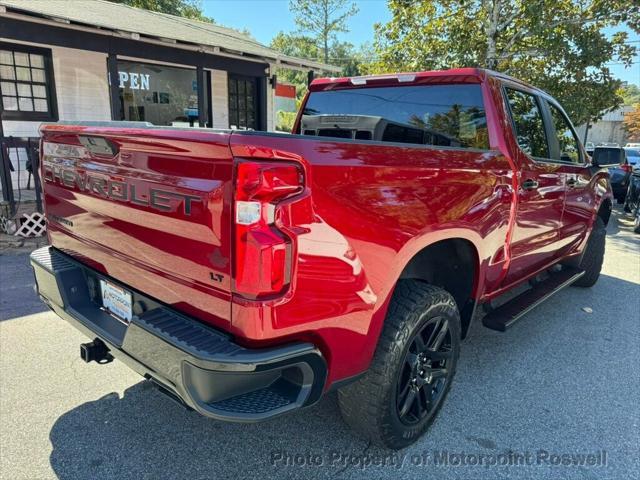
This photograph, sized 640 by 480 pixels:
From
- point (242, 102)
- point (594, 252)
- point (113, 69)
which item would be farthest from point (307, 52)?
point (594, 252)

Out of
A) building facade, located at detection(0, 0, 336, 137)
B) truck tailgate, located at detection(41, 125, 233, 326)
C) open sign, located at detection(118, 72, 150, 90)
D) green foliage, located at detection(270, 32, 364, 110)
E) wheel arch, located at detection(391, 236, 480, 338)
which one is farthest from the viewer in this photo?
green foliage, located at detection(270, 32, 364, 110)

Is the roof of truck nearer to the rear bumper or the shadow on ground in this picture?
the rear bumper

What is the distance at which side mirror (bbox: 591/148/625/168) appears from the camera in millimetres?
4461

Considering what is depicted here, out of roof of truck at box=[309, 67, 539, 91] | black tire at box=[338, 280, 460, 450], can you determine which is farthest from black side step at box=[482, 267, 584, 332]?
roof of truck at box=[309, 67, 539, 91]

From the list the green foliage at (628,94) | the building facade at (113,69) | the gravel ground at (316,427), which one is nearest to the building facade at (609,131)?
the green foliage at (628,94)

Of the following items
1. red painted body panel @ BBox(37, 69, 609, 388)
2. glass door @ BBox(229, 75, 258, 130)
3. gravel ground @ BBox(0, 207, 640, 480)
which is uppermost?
glass door @ BBox(229, 75, 258, 130)

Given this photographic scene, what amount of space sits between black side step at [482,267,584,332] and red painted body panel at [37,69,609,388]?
0.75 metres

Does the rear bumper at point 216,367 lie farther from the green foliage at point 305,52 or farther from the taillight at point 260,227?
the green foliage at point 305,52

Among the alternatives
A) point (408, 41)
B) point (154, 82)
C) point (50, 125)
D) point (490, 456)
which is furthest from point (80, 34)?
point (490, 456)

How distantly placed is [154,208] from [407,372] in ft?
5.03

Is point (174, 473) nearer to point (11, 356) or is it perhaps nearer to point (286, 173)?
point (286, 173)

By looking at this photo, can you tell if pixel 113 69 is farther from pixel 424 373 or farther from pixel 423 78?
pixel 424 373

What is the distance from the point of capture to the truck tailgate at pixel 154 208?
168cm

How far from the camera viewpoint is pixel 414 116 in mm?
3305
